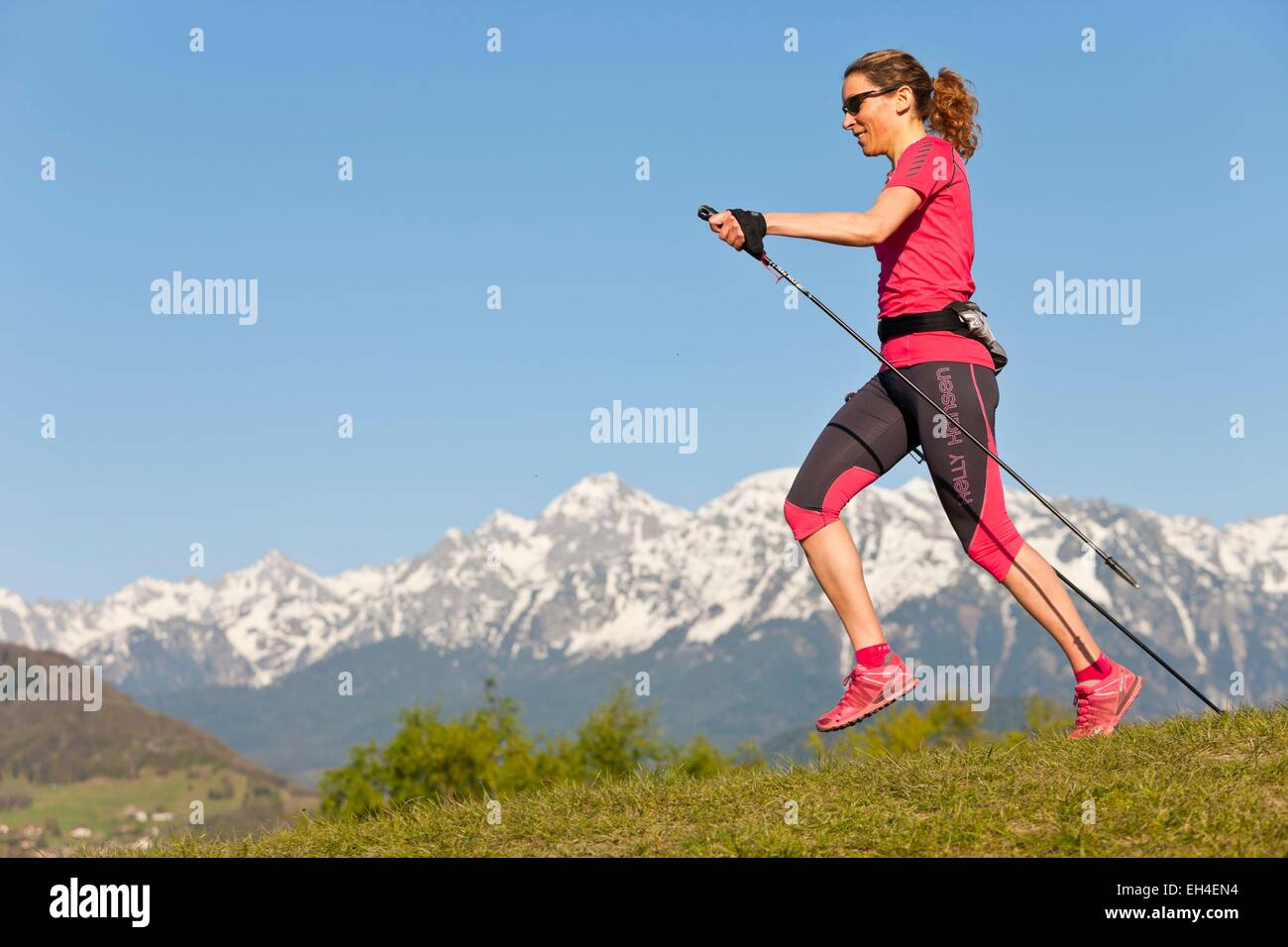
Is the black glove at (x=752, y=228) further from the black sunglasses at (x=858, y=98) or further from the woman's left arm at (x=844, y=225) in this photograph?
the black sunglasses at (x=858, y=98)

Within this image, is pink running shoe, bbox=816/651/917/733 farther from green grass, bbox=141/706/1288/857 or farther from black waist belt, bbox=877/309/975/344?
black waist belt, bbox=877/309/975/344

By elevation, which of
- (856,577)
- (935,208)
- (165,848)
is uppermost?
(935,208)

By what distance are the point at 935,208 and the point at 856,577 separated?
2423 mm

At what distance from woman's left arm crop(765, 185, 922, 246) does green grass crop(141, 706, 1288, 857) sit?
10.4 feet

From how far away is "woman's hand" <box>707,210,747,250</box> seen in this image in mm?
7707

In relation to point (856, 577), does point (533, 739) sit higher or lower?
lower

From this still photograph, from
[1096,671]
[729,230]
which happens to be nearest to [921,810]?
[1096,671]

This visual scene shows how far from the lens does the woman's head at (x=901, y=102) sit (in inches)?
332

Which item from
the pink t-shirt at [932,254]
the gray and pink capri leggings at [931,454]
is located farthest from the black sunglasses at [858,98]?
the gray and pink capri leggings at [931,454]
